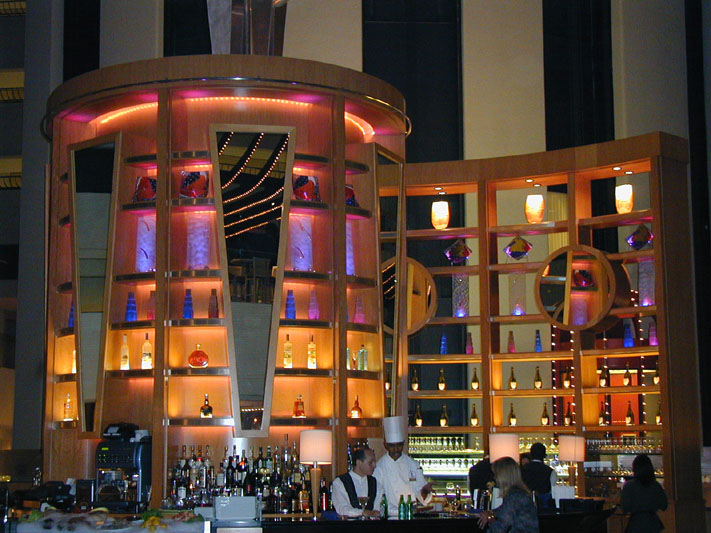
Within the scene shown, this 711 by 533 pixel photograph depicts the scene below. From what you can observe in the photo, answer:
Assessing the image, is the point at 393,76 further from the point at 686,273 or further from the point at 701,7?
the point at 686,273

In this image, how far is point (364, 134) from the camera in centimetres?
953

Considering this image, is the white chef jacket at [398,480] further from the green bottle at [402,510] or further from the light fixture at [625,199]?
the light fixture at [625,199]

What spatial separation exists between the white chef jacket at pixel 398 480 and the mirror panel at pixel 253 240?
1116mm

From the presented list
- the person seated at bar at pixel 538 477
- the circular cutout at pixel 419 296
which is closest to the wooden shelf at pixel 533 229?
the circular cutout at pixel 419 296

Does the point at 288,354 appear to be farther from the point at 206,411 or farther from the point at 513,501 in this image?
the point at 513,501

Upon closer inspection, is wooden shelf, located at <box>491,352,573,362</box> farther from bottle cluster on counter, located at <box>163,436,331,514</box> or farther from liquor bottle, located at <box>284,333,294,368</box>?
bottle cluster on counter, located at <box>163,436,331,514</box>

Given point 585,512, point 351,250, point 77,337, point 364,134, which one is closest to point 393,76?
point 364,134

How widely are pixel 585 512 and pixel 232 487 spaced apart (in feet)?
8.17

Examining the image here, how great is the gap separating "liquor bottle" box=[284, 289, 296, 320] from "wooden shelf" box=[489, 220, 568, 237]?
3092 mm

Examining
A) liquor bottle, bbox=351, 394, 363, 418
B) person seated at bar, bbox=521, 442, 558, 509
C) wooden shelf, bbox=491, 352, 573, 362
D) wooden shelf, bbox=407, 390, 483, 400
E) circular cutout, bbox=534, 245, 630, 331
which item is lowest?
person seated at bar, bbox=521, 442, 558, 509

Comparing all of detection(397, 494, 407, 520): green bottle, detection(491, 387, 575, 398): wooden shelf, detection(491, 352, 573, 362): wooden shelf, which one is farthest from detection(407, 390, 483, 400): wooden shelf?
detection(397, 494, 407, 520): green bottle

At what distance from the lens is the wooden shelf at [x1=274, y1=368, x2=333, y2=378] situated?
834cm

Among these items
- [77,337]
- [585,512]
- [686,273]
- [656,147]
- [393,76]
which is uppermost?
[393,76]

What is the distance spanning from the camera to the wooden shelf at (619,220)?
10148 millimetres
